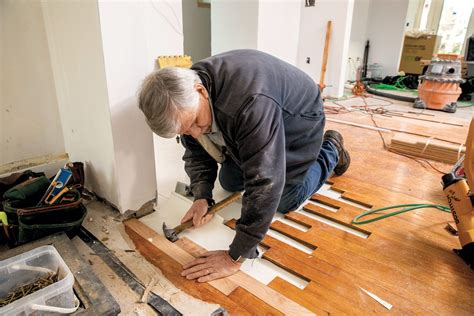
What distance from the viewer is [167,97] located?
100 cm

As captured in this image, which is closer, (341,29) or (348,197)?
(348,197)

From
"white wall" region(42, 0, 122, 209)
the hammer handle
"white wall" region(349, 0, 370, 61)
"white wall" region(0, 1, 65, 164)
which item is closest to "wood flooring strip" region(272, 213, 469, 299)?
the hammer handle

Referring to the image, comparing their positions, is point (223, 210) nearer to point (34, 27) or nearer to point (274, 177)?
point (274, 177)

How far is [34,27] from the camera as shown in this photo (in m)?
1.66

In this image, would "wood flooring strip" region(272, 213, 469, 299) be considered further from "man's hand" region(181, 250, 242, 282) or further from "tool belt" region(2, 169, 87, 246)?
"tool belt" region(2, 169, 87, 246)

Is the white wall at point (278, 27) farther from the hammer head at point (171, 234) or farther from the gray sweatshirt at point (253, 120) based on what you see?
the hammer head at point (171, 234)

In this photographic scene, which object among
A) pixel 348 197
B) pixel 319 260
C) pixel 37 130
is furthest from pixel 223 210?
pixel 37 130

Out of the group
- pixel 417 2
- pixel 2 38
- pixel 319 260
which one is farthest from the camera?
pixel 417 2

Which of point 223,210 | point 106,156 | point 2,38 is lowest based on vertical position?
point 223,210

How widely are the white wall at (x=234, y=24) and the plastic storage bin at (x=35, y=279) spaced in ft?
8.71

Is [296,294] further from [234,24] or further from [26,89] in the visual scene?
[234,24]

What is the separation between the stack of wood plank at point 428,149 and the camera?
237 cm

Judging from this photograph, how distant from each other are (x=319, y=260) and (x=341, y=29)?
394 centimetres

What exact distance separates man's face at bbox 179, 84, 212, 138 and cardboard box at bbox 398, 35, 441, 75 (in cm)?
642
